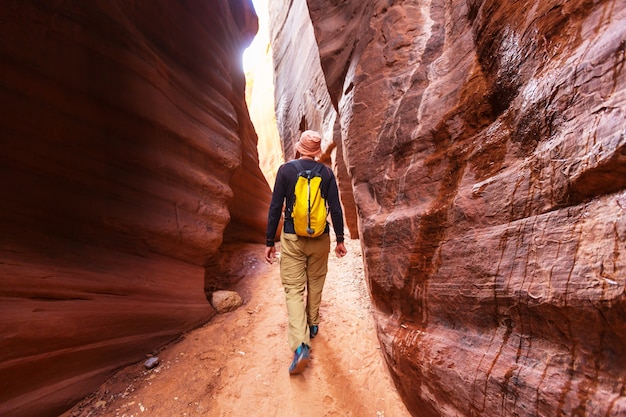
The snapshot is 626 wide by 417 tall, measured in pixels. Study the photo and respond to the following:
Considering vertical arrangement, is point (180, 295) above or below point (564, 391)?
above

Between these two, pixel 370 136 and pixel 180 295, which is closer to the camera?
pixel 370 136

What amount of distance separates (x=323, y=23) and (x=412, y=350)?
4134 millimetres

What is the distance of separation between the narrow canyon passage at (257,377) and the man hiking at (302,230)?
29 cm

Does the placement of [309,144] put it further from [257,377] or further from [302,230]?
[257,377]

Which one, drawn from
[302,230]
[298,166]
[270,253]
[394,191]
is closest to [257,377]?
[270,253]

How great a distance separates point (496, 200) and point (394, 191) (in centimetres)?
94

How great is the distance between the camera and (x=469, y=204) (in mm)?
1903

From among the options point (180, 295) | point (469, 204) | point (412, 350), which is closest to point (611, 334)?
point (469, 204)

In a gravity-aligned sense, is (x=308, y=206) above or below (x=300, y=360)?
above

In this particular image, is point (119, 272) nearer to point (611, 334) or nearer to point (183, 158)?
point (183, 158)

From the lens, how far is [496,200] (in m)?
1.73

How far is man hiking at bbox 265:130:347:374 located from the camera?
269cm

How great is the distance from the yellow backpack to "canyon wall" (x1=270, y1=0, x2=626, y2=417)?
1.68 ft

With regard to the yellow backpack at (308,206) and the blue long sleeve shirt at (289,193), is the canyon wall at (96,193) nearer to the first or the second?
the blue long sleeve shirt at (289,193)
